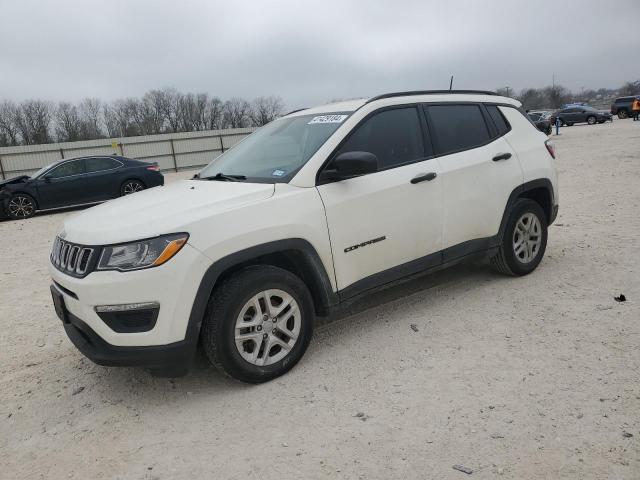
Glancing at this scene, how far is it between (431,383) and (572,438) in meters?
0.85

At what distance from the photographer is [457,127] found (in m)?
4.38

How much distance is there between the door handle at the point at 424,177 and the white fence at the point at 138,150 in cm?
2522

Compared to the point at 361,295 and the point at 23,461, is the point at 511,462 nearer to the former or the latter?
the point at 361,295

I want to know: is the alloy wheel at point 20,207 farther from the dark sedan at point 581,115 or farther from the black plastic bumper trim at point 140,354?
the dark sedan at point 581,115

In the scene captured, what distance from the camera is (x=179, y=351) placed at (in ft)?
9.57

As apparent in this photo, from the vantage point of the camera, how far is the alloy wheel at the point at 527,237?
4.77 meters

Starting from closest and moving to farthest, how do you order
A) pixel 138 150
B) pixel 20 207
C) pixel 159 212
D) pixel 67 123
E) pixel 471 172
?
pixel 159 212 < pixel 471 172 < pixel 20 207 < pixel 138 150 < pixel 67 123

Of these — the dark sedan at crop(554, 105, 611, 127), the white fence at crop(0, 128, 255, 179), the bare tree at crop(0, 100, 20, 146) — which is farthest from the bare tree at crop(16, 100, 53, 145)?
the dark sedan at crop(554, 105, 611, 127)

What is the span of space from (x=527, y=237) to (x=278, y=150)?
8.59 feet

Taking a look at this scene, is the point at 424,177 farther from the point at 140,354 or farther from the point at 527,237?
the point at 140,354

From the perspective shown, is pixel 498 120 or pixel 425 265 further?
pixel 498 120

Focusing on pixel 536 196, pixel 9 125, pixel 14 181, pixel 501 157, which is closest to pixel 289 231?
pixel 501 157

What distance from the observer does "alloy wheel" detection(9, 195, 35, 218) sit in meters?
12.2

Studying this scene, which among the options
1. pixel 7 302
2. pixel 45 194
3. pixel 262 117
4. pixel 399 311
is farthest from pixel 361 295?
pixel 262 117
